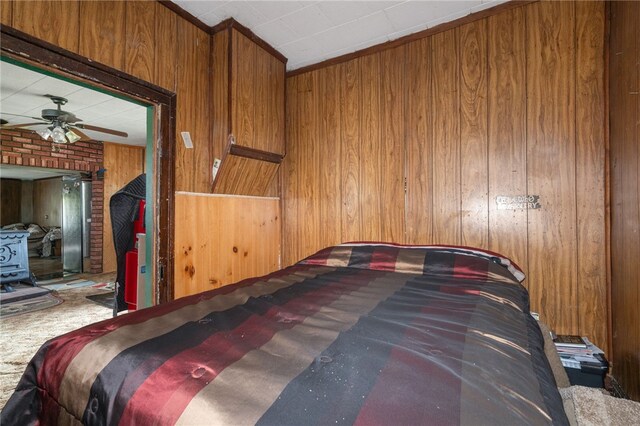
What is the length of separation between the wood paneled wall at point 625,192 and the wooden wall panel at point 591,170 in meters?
0.06

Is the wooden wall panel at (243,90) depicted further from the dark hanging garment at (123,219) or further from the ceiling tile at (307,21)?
the dark hanging garment at (123,219)

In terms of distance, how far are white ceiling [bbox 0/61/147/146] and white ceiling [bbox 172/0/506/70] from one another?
6.06 feet

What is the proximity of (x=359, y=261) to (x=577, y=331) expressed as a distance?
1510 mm

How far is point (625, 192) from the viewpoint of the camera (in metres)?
1.72

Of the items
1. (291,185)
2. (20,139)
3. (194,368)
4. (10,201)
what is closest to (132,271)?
(291,185)

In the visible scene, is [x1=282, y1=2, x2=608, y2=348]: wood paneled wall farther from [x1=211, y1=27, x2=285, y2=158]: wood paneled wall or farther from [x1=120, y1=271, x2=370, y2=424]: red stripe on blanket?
[x1=120, y1=271, x2=370, y2=424]: red stripe on blanket

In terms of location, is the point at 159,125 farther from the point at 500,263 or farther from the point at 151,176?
the point at 500,263

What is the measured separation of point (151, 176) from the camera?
217 centimetres

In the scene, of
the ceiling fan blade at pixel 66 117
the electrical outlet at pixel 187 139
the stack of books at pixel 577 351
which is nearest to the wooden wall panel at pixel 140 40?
the electrical outlet at pixel 187 139

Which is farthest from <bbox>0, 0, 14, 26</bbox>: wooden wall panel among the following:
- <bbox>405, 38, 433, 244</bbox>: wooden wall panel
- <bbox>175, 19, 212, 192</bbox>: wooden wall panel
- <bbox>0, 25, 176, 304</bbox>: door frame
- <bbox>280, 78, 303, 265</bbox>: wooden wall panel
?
<bbox>405, 38, 433, 244</bbox>: wooden wall panel

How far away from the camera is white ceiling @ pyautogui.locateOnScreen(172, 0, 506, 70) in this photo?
7.32ft

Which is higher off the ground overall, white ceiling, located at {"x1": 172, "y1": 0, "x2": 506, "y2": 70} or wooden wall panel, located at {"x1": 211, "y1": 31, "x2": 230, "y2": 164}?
white ceiling, located at {"x1": 172, "y1": 0, "x2": 506, "y2": 70}

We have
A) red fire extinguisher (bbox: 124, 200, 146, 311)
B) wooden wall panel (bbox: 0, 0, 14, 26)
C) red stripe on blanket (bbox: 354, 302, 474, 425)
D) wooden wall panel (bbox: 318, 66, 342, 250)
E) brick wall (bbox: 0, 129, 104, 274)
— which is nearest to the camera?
red stripe on blanket (bbox: 354, 302, 474, 425)

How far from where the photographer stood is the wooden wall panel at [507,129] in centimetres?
217
